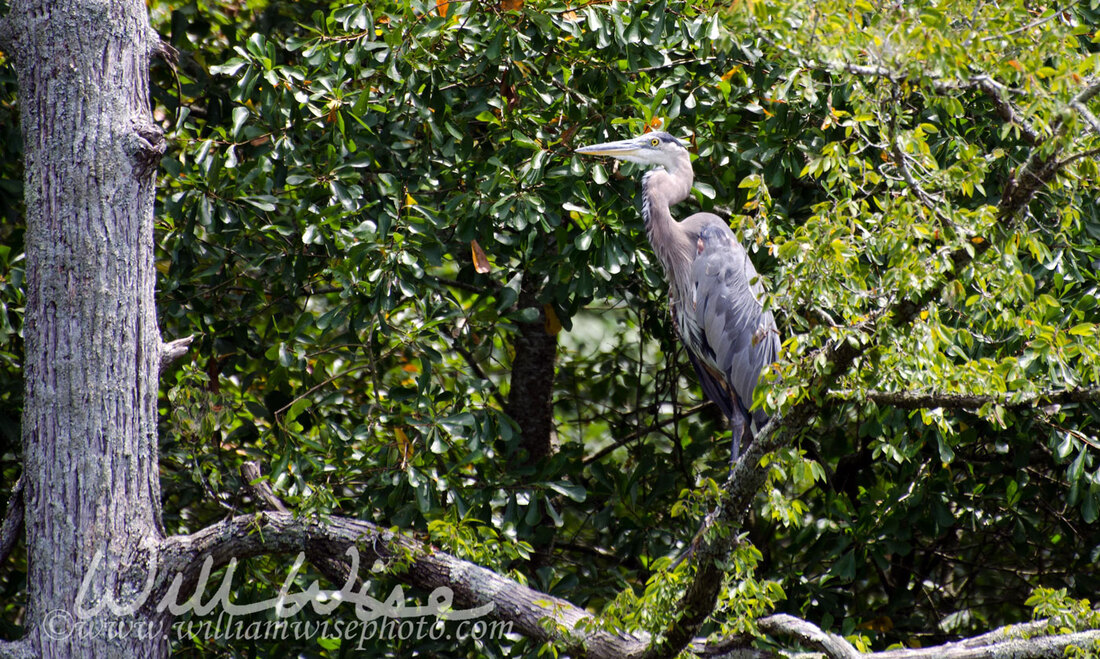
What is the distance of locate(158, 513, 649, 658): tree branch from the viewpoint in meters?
3.32

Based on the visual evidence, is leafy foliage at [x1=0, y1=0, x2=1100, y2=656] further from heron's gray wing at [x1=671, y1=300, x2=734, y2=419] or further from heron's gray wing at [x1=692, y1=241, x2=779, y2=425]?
heron's gray wing at [x1=692, y1=241, x2=779, y2=425]

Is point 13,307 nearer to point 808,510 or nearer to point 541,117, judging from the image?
point 541,117

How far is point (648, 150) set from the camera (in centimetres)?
439

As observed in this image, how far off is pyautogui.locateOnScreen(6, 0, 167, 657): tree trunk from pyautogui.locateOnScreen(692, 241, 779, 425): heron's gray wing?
2.52 m

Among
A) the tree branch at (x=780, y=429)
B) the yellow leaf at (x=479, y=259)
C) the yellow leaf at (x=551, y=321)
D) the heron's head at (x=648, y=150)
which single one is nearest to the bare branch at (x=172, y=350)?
the yellow leaf at (x=479, y=259)

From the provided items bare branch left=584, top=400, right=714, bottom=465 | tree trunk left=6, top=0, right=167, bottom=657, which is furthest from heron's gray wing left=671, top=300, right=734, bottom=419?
tree trunk left=6, top=0, right=167, bottom=657

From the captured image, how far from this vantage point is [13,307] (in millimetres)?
3986

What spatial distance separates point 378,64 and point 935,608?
11.5ft

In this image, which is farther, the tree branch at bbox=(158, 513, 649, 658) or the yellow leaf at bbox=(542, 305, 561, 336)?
the yellow leaf at bbox=(542, 305, 561, 336)

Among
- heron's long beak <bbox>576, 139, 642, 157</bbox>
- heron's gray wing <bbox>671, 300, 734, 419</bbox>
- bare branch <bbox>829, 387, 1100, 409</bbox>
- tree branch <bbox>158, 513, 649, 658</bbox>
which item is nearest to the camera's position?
bare branch <bbox>829, 387, 1100, 409</bbox>

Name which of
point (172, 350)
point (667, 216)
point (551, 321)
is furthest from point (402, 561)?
point (667, 216)

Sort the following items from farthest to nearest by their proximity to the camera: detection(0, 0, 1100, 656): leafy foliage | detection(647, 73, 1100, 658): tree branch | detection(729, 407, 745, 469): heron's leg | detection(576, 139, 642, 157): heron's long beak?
1. detection(729, 407, 745, 469): heron's leg
2. detection(576, 139, 642, 157): heron's long beak
3. detection(0, 0, 1100, 656): leafy foliage
4. detection(647, 73, 1100, 658): tree branch
